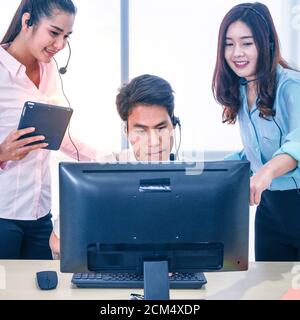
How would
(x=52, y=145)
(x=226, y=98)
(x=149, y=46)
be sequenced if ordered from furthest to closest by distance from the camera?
1. (x=149, y=46)
2. (x=226, y=98)
3. (x=52, y=145)

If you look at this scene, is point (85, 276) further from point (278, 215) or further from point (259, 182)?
point (278, 215)

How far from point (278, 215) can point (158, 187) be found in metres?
0.95

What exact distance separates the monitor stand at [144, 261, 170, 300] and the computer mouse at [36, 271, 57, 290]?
0.34 m

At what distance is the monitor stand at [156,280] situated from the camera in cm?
110

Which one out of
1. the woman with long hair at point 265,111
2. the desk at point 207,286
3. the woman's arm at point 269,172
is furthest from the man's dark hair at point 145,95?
the desk at point 207,286

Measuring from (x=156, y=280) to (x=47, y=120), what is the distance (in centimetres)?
100

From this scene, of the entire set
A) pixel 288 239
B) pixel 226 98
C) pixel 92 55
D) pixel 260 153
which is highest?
pixel 92 55

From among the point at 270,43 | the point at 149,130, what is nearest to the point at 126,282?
the point at 149,130

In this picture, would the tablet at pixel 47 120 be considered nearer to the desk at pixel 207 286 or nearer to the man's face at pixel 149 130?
the man's face at pixel 149 130

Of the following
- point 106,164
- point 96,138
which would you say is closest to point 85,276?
point 106,164

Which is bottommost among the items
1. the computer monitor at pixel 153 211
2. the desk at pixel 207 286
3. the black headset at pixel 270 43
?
the desk at pixel 207 286

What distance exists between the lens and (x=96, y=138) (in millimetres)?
2758

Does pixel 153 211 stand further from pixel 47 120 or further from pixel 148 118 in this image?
pixel 47 120

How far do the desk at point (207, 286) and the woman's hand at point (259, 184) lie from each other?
0.78 feet
